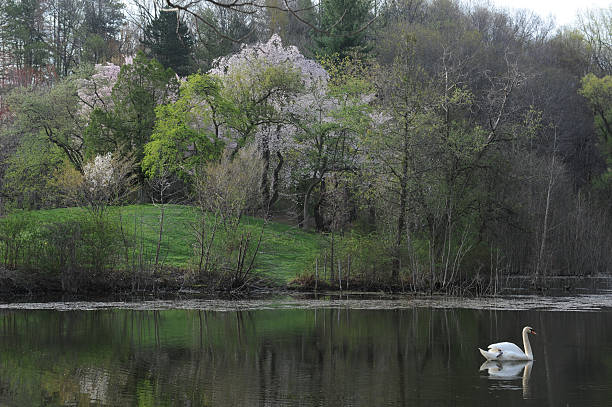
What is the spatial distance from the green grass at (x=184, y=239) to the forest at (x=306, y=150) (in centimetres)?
26

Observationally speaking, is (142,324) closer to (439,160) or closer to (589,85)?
(439,160)

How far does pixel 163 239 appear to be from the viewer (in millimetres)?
35344

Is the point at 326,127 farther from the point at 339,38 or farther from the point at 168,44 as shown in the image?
the point at 168,44

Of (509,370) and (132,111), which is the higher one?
(132,111)

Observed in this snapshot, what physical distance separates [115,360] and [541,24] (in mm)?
65701

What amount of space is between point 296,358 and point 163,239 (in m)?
21.3

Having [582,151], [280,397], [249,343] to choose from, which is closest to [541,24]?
[582,151]

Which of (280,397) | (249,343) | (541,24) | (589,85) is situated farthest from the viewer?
(541,24)

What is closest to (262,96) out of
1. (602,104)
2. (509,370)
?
(602,104)

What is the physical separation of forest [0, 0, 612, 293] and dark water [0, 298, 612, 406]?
17.8 ft

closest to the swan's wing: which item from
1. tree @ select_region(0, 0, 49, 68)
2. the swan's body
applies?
the swan's body

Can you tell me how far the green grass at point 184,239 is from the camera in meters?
31.1

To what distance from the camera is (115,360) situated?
1456 cm

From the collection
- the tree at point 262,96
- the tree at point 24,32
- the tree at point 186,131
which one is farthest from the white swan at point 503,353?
the tree at point 24,32
